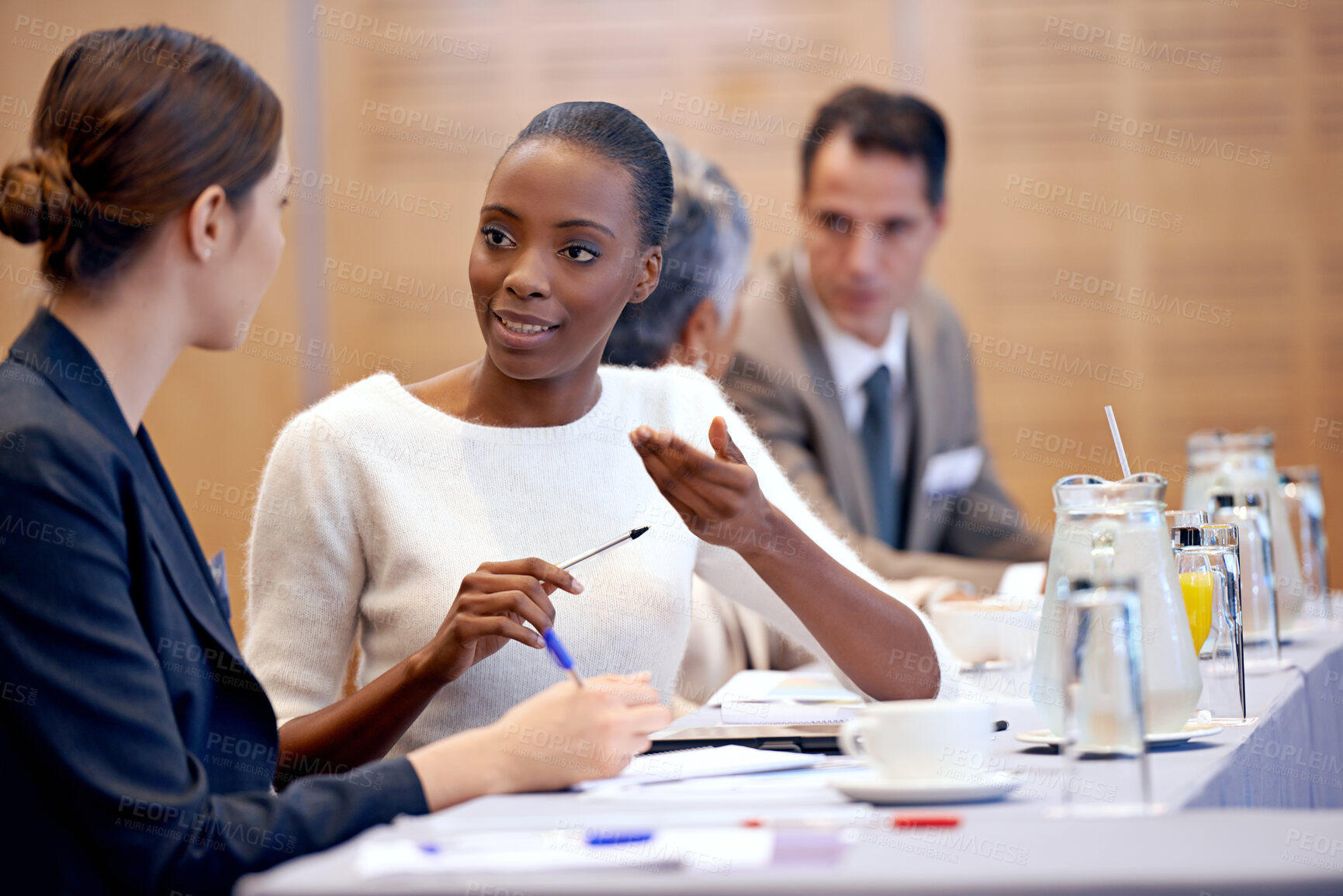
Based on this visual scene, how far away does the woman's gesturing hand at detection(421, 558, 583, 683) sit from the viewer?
3.83 feet

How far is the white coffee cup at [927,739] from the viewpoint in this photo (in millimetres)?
926

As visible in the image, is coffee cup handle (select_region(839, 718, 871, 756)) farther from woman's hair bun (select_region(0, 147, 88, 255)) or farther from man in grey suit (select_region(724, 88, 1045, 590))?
man in grey suit (select_region(724, 88, 1045, 590))

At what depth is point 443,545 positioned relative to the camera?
4.65ft

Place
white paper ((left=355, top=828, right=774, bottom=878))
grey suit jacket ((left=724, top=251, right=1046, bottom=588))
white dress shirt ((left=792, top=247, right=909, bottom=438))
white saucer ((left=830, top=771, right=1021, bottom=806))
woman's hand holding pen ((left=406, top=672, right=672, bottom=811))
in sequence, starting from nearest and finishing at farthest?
white paper ((left=355, top=828, right=774, bottom=878)) → white saucer ((left=830, top=771, right=1021, bottom=806)) → woman's hand holding pen ((left=406, top=672, right=672, bottom=811)) → grey suit jacket ((left=724, top=251, right=1046, bottom=588)) → white dress shirt ((left=792, top=247, right=909, bottom=438))

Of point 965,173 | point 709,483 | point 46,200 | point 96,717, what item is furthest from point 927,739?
point 965,173

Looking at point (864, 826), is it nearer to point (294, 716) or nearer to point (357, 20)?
point (294, 716)

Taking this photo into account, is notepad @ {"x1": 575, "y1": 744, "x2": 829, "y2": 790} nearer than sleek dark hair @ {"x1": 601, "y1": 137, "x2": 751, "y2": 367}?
Yes

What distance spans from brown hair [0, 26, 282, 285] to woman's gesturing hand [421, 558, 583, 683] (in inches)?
15.9

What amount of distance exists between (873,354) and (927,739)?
206cm

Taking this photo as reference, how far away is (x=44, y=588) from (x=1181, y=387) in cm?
357

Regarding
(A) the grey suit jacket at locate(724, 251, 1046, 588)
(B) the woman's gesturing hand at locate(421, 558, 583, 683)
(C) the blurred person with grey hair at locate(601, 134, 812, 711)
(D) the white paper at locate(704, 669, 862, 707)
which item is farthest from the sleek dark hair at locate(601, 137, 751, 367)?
(B) the woman's gesturing hand at locate(421, 558, 583, 683)

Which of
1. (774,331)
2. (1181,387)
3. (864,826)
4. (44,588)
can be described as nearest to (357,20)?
(774,331)

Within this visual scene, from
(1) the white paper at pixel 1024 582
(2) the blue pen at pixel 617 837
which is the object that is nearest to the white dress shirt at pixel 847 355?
(1) the white paper at pixel 1024 582

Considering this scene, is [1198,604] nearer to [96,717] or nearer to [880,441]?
[96,717]
